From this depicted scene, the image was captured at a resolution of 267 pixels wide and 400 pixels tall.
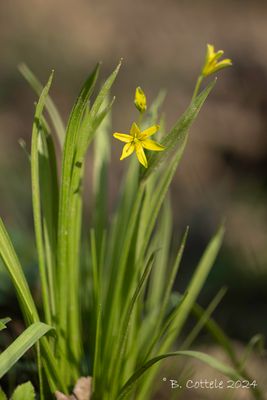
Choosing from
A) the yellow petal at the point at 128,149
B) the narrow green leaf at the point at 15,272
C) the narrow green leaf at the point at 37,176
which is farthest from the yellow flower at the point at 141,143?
the narrow green leaf at the point at 15,272

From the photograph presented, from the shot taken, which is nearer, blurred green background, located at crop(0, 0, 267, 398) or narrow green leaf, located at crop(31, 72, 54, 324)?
narrow green leaf, located at crop(31, 72, 54, 324)

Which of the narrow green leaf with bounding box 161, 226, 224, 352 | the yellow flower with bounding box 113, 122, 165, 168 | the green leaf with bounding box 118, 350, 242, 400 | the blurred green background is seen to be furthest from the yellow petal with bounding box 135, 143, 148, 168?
the blurred green background

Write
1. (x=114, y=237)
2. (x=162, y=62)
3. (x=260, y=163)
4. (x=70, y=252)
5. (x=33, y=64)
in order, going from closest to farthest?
1. (x=70, y=252)
2. (x=114, y=237)
3. (x=260, y=163)
4. (x=33, y=64)
5. (x=162, y=62)

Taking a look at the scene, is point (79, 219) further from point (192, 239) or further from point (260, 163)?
point (260, 163)

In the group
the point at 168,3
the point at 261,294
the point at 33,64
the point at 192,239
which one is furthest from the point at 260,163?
the point at 168,3

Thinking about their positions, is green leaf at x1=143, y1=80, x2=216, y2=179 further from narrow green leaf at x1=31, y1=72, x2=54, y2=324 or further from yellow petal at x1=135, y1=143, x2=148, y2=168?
narrow green leaf at x1=31, y1=72, x2=54, y2=324

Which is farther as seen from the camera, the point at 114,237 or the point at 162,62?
the point at 162,62

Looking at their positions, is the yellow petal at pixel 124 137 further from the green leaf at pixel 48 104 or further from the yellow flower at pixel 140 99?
the green leaf at pixel 48 104
